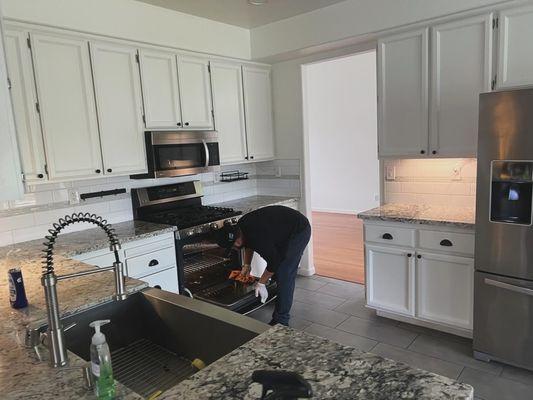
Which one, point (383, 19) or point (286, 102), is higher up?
point (383, 19)

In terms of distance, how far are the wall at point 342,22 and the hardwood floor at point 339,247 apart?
2478 mm

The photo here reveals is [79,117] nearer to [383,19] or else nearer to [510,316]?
[383,19]

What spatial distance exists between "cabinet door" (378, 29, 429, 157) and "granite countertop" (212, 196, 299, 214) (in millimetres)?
1253

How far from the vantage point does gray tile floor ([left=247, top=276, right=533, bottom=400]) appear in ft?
8.02

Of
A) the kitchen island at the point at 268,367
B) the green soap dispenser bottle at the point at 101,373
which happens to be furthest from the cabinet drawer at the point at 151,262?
the green soap dispenser bottle at the point at 101,373

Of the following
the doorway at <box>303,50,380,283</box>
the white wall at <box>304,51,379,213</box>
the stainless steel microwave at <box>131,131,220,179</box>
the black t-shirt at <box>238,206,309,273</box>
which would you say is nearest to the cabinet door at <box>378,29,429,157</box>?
the black t-shirt at <box>238,206,309,273</box>

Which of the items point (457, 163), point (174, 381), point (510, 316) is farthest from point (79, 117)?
point (510, 316)

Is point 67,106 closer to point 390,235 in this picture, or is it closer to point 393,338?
point 390,235

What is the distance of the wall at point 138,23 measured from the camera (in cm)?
263

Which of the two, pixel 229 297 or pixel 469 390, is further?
pixel 229 297

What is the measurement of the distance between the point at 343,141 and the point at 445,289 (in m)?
5.05

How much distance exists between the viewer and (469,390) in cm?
88

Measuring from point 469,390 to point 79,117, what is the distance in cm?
287

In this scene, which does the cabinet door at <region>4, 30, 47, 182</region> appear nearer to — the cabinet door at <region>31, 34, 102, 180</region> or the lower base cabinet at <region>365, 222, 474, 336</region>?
the cabinet door at <region>31, 34, 102, 180</region>
